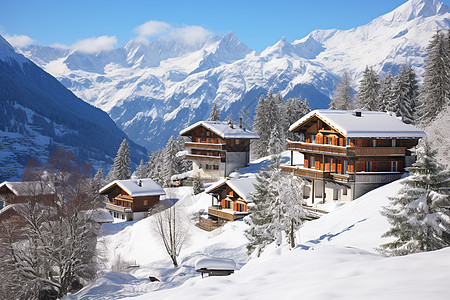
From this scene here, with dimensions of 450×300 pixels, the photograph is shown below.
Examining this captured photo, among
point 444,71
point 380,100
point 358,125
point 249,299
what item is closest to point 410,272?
point 249,299

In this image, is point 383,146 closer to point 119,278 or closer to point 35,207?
point 119,278

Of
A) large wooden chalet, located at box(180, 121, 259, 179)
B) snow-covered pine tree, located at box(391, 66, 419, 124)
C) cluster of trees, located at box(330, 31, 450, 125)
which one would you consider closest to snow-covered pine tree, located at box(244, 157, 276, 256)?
cluster of trees, located at box(330, 31, 450, 125)

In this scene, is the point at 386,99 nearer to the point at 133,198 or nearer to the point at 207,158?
the point at 207,158

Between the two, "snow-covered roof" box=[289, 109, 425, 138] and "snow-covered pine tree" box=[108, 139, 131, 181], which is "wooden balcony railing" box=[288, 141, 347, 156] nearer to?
"snow-covered roof" box=[289, 109, 425, 138]

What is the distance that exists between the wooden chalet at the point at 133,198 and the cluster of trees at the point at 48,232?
32.5m

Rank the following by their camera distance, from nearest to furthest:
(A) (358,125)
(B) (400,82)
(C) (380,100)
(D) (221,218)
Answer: (A) (358,125), (D) (221,218), (B) (400,82), (C) (380,100)

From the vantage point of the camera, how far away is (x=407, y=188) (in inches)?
808

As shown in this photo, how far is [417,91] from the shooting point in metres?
66.4

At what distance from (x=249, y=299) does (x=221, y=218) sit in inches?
1600

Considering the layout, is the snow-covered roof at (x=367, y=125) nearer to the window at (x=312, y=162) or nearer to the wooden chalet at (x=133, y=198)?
the window at (x=312, y=162)

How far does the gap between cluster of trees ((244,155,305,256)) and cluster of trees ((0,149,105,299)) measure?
12.8 meters

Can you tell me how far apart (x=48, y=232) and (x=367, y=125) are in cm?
3130

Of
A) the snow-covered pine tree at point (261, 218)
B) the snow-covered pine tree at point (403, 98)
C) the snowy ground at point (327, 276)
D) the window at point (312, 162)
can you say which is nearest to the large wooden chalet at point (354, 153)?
the window at point (312, 162)

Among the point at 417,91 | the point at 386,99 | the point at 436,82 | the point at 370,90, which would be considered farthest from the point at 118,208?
the point at 417,91
